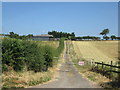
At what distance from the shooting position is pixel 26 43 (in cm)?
1809

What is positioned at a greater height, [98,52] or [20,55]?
[20,55]

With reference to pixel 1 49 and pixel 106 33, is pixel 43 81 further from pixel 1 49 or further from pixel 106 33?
pixel 106 33

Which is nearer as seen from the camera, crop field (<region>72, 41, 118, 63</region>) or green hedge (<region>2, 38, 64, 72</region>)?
green hedge (<region>2, 38, 64, 72</region>)

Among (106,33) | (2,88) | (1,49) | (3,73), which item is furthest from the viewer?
(106,33)

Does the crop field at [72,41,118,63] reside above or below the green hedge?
below

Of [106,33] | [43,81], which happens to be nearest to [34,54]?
[43,81]

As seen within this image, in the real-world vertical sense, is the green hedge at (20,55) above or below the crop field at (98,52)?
above

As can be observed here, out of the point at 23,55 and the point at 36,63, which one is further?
the point at 36,63

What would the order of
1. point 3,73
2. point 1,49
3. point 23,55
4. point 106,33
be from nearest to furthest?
1. point 3,73
2. point 1,49
3. point 23,55
4. point 106,33

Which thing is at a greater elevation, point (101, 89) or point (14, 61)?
point (14, 61)

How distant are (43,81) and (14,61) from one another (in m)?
2.94

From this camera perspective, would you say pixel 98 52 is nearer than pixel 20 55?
No

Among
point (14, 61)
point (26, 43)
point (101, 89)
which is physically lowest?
point (101, 89)

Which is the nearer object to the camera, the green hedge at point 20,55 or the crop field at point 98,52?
the green hedge at point 20,55
